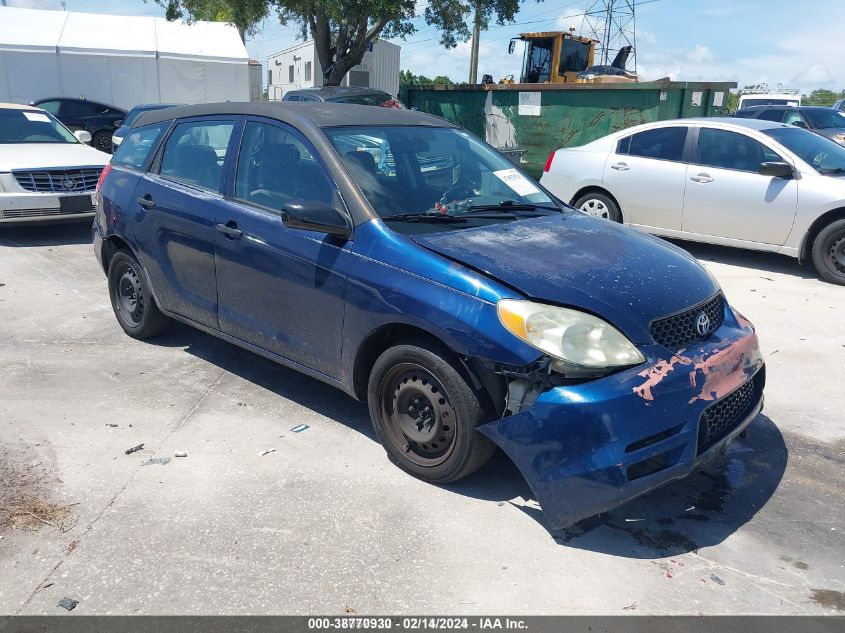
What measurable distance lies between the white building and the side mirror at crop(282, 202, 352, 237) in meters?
28.6

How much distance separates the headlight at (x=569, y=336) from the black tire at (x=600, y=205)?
5.94m

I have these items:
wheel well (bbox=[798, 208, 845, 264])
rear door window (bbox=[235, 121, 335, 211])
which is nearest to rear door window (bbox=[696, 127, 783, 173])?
wheel well (bbox=[798, 208, 845, 264])

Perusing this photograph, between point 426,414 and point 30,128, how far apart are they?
9.18 m

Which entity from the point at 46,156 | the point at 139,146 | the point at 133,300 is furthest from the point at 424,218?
the point at 46,156

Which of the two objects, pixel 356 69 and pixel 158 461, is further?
pixel 356 69

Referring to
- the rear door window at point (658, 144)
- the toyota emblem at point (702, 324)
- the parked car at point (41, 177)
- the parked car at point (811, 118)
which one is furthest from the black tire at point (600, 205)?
the parked car at point (811, 118)

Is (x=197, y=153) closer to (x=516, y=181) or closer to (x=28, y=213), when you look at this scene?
(x=516, y=181)

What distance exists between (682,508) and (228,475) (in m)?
2.26

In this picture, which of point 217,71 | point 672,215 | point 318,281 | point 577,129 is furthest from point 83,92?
point 318,281

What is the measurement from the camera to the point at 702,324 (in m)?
3.36

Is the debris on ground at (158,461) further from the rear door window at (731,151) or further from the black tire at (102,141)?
the black tire at (102,141)

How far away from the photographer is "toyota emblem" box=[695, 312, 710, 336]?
3.33 m

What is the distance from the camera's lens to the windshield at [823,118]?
615 inches

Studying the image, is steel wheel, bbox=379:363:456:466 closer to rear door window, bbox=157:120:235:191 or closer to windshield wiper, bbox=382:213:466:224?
windshield wiper, bbox=382:213:466:224
